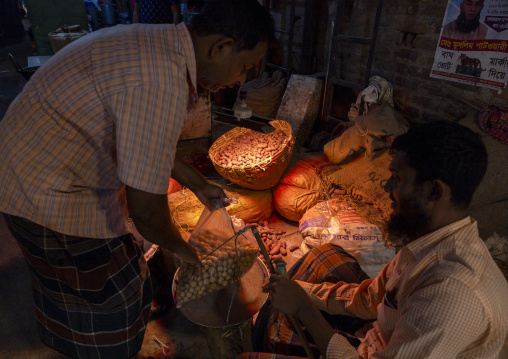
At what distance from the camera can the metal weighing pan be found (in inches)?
75.7

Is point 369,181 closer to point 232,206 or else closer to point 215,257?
point 232,206

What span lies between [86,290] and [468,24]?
3526mm

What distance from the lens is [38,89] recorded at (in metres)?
1.22

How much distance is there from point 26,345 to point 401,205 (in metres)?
2.54

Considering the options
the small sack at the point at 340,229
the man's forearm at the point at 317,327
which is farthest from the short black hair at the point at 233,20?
the small sack at the point at 340,229

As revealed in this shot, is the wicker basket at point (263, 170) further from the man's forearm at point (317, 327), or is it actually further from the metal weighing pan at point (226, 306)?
the man's forearm at point (317, 327)

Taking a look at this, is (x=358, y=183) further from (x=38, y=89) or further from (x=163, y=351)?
(x=38, y=89)

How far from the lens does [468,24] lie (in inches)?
118

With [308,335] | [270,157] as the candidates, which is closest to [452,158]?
[308,335]

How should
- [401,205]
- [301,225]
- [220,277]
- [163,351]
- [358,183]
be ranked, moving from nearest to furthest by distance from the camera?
[401,205] < [220,277] < [163,351] < [301,225] < [358,183]

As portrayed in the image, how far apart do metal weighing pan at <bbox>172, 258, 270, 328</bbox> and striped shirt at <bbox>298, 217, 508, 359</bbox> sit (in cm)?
73

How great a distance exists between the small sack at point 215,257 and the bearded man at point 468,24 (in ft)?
8.83

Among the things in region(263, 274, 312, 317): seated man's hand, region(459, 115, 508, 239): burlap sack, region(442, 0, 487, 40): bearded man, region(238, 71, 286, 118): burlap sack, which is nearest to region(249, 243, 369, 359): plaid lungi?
region(263, 274, 312, 317): seated man's hand

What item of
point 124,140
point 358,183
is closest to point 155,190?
point 124,140
